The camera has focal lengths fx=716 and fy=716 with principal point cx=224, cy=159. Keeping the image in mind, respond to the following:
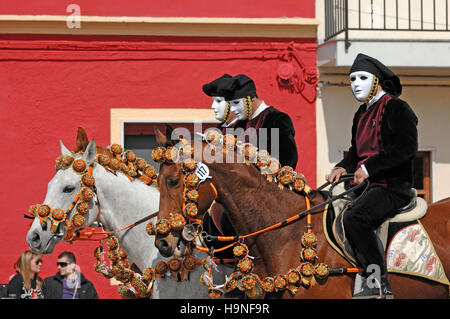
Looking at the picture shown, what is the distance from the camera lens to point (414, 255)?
507cm

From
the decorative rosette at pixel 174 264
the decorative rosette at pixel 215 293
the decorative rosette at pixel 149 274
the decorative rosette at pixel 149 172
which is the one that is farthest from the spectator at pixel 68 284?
the decorative rosette at pixel 215 293

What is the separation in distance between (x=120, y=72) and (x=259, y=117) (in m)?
4.20

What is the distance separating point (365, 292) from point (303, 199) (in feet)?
2.58

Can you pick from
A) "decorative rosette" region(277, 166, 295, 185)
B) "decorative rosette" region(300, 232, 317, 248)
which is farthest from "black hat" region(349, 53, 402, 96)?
"decorative rosette" region(300, 232, 317, 248)

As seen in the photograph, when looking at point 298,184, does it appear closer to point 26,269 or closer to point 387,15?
point 26,269

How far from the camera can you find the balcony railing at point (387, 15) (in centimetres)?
995

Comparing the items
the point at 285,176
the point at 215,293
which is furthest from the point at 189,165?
the point at 215,293

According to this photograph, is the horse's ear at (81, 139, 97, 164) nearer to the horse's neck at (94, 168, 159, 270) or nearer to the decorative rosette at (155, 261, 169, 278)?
the horse's neck at (94, 168, 159, 270)

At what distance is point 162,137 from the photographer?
507cm

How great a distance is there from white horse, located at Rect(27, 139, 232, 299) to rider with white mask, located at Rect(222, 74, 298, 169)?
3.28ft

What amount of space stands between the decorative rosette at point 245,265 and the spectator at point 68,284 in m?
3.66

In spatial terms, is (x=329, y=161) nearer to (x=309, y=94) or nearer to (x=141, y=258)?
(x=309, y=94)

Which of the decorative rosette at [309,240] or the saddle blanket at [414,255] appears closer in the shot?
the decorative rosette at [309,240]

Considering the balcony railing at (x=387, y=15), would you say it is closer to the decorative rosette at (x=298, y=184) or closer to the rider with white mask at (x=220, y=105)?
the rider with white mask at (x=220, y=105)
